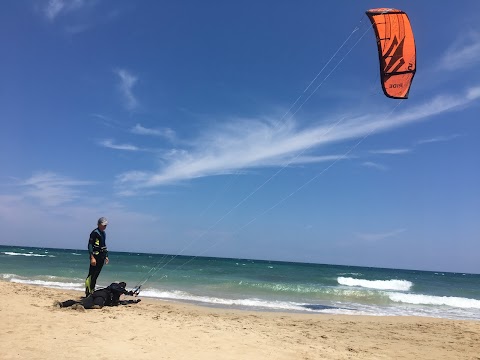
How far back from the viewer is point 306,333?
703 cm

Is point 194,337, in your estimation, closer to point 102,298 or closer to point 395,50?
point 102,298

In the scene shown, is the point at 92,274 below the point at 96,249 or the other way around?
below

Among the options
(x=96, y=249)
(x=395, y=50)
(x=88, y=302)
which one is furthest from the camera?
(x=395, y=50)

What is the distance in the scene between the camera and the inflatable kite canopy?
7.38m

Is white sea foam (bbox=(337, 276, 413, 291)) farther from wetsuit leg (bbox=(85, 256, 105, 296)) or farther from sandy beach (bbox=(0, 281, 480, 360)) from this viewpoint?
wetsuit leg (bbox=(85, 256, 105, 296))

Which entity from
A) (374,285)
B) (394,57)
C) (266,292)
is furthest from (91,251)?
(374,285)

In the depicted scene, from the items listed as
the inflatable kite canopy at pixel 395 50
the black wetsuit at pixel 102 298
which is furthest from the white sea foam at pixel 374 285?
the black wetsuit at pixel 102 298

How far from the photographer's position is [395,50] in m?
7.53

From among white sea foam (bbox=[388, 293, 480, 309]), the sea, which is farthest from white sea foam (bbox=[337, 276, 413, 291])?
white sea foam (bbox=[388, 293, 480, 309])

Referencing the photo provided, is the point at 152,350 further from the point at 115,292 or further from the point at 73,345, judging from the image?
the point at 115,292

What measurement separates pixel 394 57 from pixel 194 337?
627cm

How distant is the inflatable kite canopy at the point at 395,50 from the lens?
7.38m

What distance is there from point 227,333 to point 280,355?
3.91 ft

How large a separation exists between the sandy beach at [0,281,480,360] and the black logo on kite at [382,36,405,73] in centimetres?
517
